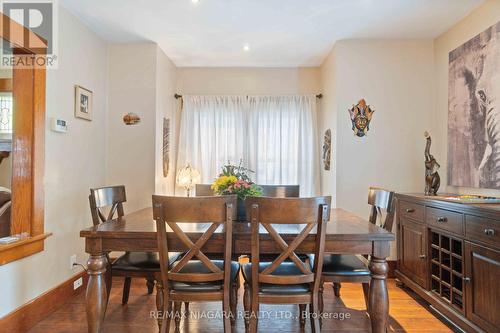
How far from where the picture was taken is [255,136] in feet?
13.6

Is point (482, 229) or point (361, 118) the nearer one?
point (482, 229)

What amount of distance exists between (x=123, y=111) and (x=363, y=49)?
2.76 meters

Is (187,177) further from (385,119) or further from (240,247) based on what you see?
(385,119)

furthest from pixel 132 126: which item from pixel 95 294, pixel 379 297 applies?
pixel 379 297

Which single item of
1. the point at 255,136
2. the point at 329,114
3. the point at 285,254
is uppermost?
the point at 329,114

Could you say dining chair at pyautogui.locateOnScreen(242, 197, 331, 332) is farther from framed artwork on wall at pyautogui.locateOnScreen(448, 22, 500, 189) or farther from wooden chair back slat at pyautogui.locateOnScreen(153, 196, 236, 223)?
framed artwork on wall at pyautogui.locateOnScreen(448, 22, 500, 189)

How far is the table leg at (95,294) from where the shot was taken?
176 cm

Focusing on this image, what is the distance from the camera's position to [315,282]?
5.63 feet

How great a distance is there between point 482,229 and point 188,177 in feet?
9.59

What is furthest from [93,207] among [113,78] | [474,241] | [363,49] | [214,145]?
[363,49]

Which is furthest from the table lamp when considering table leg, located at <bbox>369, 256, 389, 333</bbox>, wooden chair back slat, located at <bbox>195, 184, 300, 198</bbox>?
table leg, located at <bbox>369, 256, 389, 333</bbox>

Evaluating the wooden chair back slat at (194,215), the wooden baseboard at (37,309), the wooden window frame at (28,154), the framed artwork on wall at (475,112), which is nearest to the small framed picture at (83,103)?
the wooden window frame at (28,154)

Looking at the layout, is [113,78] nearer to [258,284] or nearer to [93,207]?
[93,207]

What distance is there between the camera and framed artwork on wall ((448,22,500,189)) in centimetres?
243
